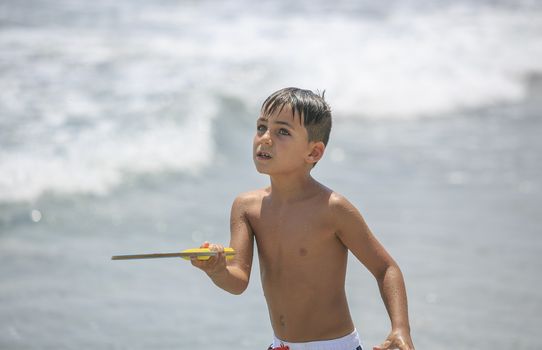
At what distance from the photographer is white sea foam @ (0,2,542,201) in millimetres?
7047

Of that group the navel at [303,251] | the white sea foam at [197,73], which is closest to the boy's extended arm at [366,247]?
the navel at [303,251]

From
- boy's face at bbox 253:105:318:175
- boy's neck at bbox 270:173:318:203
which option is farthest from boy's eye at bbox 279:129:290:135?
boy's neck at bbox 270:173:318:203

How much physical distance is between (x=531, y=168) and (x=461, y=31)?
21.4ft

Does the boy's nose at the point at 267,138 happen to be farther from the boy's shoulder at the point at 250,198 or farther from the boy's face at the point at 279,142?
the boy's shoulder at the point at 250,198

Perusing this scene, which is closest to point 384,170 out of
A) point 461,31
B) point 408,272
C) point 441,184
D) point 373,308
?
point 441,184

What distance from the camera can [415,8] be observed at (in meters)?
15.0

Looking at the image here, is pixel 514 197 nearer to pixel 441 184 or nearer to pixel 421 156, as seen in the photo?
pixel 441 184

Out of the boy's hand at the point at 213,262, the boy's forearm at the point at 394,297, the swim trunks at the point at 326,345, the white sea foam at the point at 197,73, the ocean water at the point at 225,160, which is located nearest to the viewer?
the boy's hand at the point at 213,262

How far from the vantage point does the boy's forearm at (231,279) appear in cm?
241

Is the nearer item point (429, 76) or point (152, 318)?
point (152, 318)

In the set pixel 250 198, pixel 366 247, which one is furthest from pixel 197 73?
pixel 366 247

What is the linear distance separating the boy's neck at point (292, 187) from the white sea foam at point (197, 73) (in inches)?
145

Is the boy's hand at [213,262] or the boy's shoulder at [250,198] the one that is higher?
the boy's shoulder at [250,198]

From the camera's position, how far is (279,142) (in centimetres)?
254
